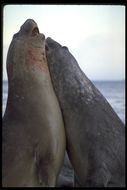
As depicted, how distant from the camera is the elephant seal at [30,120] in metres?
3.61

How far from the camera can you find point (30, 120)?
382 cm

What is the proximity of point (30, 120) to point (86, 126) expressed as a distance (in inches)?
24.9

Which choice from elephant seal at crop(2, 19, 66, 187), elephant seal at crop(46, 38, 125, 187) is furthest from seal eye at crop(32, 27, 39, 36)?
elephant seal at crop(46, 38, 125, 187)

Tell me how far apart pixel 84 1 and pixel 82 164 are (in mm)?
1752

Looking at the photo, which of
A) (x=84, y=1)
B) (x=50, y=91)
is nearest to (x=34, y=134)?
(x=50, y=91)

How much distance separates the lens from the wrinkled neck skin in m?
3.95

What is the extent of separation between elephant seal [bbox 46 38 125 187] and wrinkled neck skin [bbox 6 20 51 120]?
257 mm

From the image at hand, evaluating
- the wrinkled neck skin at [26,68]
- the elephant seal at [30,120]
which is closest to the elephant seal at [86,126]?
the elephant seal at [30,120]

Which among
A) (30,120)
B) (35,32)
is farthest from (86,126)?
(35,32)

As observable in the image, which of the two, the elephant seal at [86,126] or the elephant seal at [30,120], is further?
the elephant seal at [86,126]

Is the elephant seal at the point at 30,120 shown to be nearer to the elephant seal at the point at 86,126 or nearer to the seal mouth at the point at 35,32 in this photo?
the seal mouth at the point at 35,32

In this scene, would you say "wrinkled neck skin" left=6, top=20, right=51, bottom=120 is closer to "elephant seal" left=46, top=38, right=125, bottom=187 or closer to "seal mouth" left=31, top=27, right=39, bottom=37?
"seal mouth" left=31, top=27, right=39, bottom=37

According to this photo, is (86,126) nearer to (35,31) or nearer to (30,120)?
(30,120)

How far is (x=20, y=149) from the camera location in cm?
365
